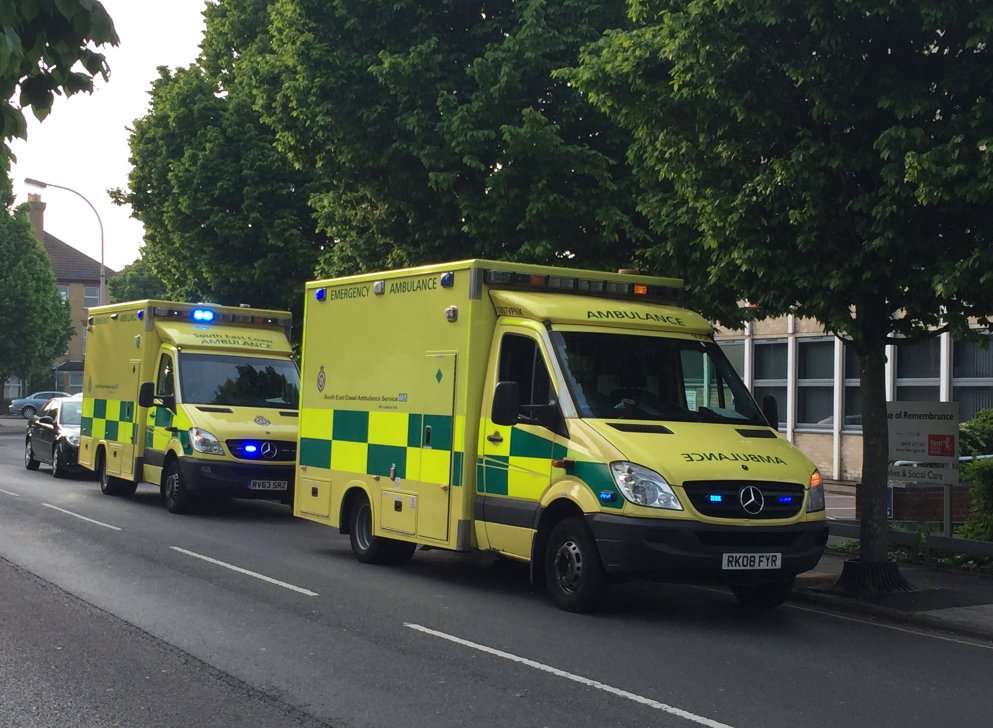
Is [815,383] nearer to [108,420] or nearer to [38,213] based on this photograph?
[108,420]

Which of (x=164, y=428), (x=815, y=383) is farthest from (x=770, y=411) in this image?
(x=815, y=383)

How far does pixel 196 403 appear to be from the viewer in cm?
1752

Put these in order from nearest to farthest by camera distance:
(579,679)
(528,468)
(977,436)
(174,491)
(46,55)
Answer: (46,55), (579,679), (528,468), (174,491), (977,436)

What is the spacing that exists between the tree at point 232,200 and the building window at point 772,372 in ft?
32.9

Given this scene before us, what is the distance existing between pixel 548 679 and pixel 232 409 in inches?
424

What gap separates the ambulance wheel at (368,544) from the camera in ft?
41.4

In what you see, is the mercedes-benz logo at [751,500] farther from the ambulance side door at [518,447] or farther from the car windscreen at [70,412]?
the car windscreen at [70,412]

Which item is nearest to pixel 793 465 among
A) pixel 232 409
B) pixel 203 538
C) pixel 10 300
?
pixel 203 538

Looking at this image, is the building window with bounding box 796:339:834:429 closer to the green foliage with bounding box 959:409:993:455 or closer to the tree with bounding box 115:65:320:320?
the green foliage with bounding box 959:409:993:455

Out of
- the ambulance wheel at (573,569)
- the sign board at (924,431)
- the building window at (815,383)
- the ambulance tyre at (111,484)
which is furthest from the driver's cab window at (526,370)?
the building window at (815,383)

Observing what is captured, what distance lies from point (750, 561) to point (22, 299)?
194ft

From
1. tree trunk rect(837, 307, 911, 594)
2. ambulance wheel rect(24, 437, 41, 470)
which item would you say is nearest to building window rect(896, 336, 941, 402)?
tree trunk rect(837, 307, 911, 594)

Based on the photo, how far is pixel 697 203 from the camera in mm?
11688

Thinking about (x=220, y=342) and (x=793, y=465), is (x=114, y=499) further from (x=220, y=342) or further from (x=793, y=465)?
(x=793, y=465)
